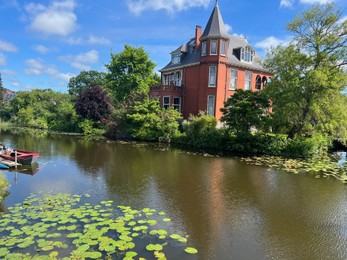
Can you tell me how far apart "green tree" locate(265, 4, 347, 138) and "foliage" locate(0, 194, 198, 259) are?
54.1ft

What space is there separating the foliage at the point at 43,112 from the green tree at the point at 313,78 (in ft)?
99.6

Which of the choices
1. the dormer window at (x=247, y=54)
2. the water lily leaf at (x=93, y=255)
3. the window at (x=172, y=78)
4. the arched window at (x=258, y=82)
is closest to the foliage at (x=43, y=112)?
the window at (x=172, y=78)

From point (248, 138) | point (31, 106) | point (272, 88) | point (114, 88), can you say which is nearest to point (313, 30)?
point (272, 88)

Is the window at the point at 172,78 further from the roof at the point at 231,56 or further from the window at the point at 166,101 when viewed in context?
the window at the point at 166,101

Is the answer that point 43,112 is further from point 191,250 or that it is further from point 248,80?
point 191,250

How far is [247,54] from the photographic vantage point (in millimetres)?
31922

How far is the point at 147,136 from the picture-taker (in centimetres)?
2836

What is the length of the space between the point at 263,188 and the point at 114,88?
103 feet

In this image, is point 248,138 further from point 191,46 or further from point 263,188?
point 191,46

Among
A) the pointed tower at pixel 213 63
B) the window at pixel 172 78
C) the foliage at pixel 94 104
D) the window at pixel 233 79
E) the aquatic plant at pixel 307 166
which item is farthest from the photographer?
the foliage at pixel 94 104

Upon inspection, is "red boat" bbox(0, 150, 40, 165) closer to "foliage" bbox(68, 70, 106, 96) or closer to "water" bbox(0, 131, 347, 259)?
"water" bbox(0, 131, 347, 259)

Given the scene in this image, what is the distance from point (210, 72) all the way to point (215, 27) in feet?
16.0

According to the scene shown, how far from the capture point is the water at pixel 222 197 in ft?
23.8

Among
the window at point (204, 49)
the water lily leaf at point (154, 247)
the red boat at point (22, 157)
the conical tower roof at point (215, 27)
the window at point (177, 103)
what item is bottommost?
the water lily leaf at point (154, 247)
